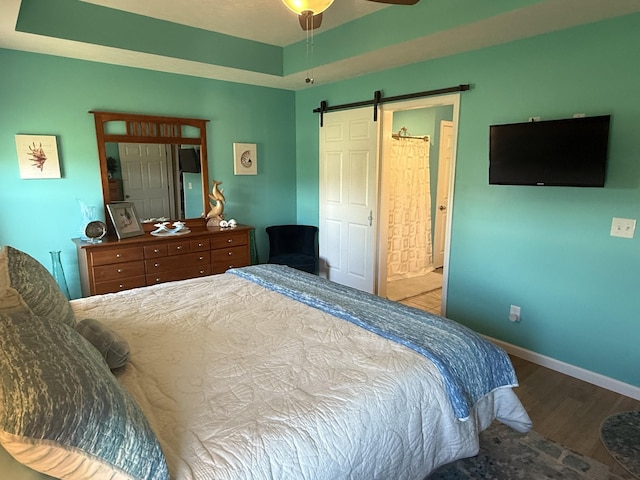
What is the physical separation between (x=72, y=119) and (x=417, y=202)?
3.97 metres

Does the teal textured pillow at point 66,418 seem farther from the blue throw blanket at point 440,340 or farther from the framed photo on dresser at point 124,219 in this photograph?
the framed photo on dresser at point 124,219

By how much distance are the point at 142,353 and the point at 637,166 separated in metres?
2.95

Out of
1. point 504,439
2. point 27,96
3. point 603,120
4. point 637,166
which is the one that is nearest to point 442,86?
point 603,120

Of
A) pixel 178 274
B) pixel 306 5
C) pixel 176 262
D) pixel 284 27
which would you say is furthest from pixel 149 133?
pixel 306 5

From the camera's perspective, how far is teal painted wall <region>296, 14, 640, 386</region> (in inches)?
97.6

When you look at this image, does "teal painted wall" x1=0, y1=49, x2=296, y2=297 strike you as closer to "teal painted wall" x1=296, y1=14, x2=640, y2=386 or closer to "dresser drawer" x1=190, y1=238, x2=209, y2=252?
"dresser drawer" x1=190, y1=238, x2=209, y2=252

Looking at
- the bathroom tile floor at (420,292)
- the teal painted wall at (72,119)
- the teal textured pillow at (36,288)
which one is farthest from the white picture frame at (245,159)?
the teal textured pillow at (36,288)

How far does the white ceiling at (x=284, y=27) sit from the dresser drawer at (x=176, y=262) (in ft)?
5.66

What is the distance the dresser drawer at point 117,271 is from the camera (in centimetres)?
322

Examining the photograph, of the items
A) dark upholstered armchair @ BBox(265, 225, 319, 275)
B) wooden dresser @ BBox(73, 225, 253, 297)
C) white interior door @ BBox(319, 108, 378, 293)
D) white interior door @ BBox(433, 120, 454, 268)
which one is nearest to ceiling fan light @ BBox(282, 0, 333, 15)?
white interior door @ BBox(319, 108, 378, 293)

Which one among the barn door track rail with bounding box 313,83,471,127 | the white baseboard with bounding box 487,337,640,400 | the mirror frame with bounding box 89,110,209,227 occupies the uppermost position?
the barn door track rail with bounding box 313,83,471,127

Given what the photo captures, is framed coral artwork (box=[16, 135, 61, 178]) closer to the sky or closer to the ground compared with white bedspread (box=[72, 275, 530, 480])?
closer to the sky

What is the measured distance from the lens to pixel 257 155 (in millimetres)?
4562

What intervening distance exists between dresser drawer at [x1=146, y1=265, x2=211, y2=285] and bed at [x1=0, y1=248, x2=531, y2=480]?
1266 millimetres
